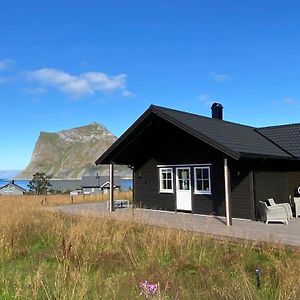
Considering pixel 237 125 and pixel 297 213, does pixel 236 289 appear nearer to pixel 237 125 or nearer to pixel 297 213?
pixel 297 213

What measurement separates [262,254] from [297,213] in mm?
6944

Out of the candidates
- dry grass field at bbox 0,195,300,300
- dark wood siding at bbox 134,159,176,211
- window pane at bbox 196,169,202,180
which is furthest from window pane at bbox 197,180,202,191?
dry grass field at bbox 0,195,300,300

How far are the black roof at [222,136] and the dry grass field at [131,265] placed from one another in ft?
13.2

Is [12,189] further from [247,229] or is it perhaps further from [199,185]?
[247,229]

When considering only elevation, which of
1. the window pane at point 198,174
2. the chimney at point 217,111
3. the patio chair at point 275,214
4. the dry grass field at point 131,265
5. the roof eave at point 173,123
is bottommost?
the dry grass field at point 131,265

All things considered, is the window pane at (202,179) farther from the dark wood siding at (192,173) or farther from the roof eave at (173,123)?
the roof eave at (173,123)

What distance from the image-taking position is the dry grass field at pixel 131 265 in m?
4.50

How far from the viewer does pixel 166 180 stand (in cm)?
1623

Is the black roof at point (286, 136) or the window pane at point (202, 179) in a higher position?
the black roof at point (286, 136)

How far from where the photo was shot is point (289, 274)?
493 centimetres

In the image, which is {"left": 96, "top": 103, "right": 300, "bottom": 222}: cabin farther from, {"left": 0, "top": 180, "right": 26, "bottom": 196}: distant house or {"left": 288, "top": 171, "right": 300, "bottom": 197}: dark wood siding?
{"left": 0, "top": 180, "right": 26, "bottom": 196}: distant house

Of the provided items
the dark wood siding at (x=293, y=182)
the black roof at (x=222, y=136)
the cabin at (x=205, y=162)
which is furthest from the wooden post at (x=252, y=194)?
the dark wood siding at (x=293, y=182)

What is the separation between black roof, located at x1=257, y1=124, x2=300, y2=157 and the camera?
1460 cm

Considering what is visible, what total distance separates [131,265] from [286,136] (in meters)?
11.7
